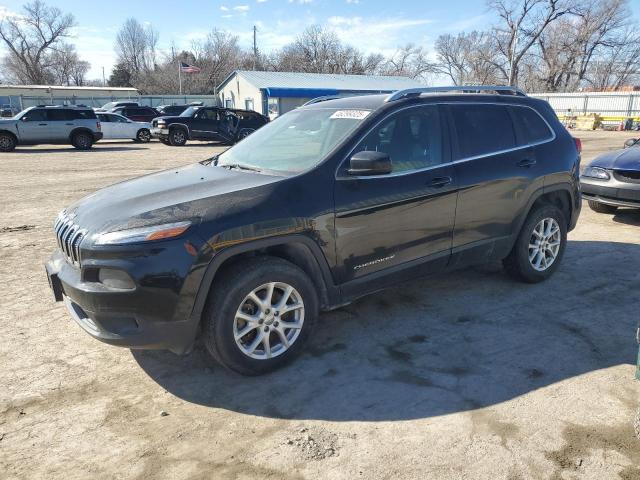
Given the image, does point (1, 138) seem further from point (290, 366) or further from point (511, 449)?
point (511, 449)

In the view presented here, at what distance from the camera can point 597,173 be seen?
7.63 m

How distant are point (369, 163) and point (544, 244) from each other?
96.2 inches

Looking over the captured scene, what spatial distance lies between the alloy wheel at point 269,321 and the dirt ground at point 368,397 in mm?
217

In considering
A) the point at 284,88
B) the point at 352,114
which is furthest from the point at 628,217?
the point at 284,88

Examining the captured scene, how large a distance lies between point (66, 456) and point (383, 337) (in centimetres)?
224

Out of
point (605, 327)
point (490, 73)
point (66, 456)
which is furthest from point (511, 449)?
point (490, 73)

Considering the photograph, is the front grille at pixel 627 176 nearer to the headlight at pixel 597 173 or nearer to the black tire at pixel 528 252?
the headlight at pixel 597 173

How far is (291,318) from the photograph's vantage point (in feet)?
11.3

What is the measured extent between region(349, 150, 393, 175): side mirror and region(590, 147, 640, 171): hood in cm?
544

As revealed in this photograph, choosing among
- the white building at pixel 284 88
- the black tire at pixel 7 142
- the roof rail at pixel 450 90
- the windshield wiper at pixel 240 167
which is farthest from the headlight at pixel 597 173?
the white building at pixel 284 88

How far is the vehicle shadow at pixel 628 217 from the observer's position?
757cm

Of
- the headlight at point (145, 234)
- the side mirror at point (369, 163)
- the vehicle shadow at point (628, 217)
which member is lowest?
the vehicle shadow at point (628, 217)

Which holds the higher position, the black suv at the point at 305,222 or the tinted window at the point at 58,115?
the tinted window at the point at 58,115

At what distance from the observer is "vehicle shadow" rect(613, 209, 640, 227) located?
24.8ft
